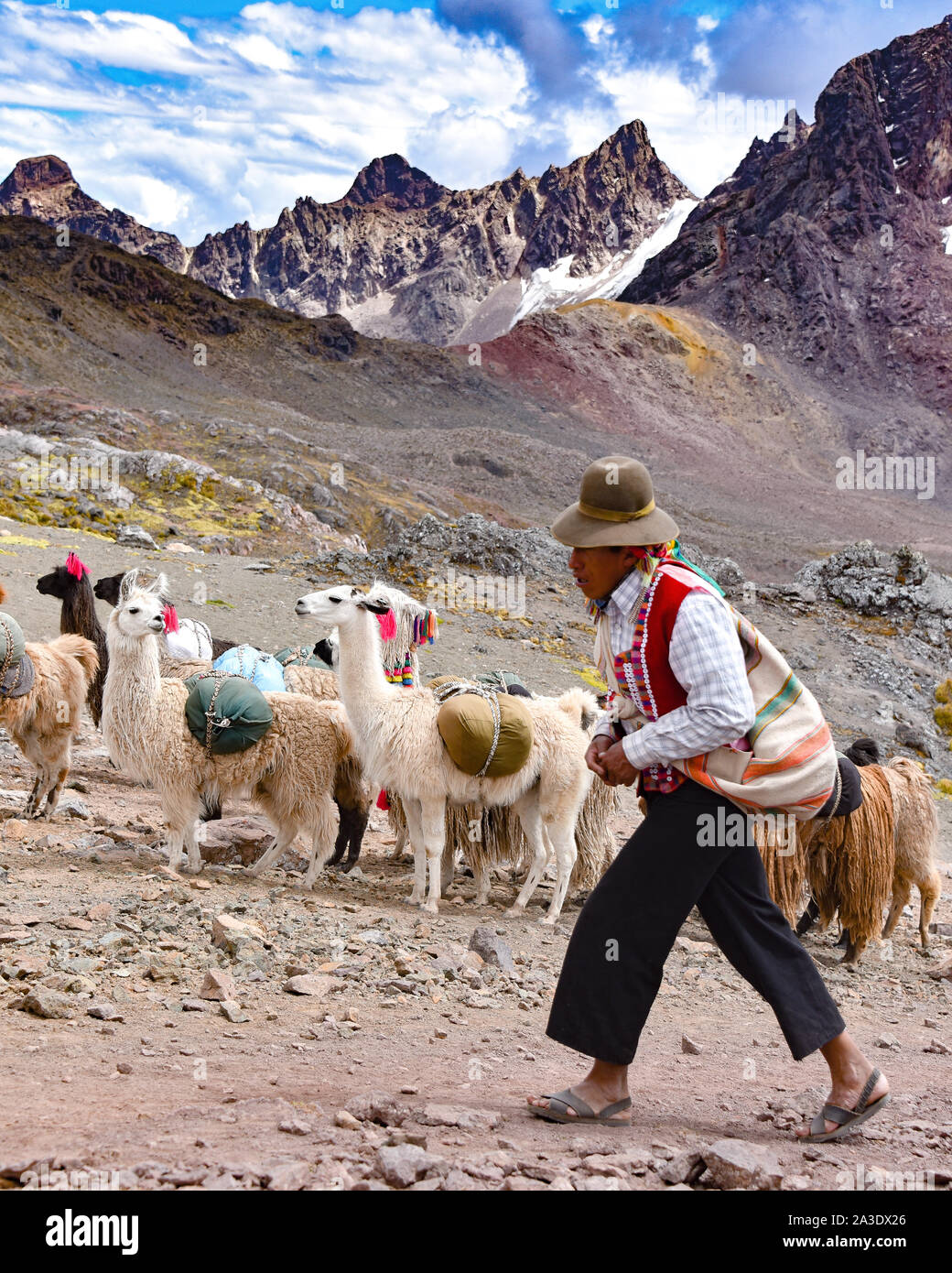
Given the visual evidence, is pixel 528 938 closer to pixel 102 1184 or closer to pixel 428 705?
pixel 428 705

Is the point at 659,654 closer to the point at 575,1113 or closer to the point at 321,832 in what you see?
the point at 575,1113

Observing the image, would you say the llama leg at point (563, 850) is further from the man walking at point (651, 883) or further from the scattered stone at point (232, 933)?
the man walking at point (651, 883)

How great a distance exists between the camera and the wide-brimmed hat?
2.96m

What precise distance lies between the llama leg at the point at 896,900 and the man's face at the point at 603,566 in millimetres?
5141

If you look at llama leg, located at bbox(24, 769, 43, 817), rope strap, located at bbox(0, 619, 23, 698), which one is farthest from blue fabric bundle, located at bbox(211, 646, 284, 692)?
llama leg, located at bbox(24, 769, 43, 817)

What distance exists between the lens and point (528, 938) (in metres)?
5.91

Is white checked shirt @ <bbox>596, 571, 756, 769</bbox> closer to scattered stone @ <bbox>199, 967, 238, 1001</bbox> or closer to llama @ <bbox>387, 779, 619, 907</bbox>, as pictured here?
scattered stone @ <bbox>199, 967, 238, 1001</bbox>

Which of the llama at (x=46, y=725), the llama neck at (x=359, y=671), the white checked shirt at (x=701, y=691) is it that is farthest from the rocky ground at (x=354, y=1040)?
the llama neck at (x=359, y=671)

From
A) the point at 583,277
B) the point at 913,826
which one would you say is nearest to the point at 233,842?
the point at 913,826

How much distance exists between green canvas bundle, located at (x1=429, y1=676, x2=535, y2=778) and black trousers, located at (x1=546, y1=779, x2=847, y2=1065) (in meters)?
3.01

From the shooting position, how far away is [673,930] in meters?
2.98

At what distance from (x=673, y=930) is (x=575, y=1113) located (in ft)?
1.93

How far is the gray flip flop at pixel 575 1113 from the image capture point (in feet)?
9.80
